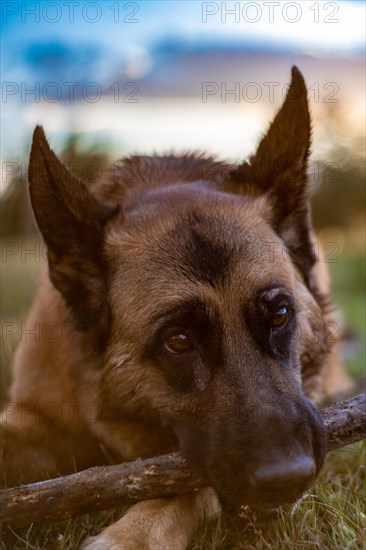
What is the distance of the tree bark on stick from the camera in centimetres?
273

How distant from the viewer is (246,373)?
2896mm

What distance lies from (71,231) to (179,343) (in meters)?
0.75

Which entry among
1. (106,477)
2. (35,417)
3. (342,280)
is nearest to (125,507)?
(106,477)

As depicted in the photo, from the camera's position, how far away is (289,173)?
11.5 feet

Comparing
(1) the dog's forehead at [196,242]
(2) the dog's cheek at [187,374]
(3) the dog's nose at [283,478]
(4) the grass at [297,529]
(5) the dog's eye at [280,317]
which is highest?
(1) the dog's forehead at [196,242]

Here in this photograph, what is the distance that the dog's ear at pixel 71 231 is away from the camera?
3135 mm

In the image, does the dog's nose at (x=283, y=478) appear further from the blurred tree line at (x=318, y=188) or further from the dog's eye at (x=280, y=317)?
the blurred tree line at (x=318, y=188)

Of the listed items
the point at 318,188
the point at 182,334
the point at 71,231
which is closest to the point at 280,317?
the point at 182,334

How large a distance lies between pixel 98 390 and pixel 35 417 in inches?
21.6

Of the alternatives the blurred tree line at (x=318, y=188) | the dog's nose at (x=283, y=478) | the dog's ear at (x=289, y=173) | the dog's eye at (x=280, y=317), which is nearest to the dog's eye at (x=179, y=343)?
the dog's eye at (x=280, y=317)

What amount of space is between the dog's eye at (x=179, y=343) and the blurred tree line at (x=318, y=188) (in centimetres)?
99

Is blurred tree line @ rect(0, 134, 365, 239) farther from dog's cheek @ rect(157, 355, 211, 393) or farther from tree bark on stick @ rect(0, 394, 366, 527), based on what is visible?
tree bark on stick @ rect(0, 394, 366, 527)

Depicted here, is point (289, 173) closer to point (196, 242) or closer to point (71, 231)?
point (196, 242)

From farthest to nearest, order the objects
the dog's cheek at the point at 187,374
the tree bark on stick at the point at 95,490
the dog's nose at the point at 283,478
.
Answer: the dog's cheek at the point at 187,374 → the tree bark on stick at the point at 95,490 → the dog's nose at the point at 283,478
